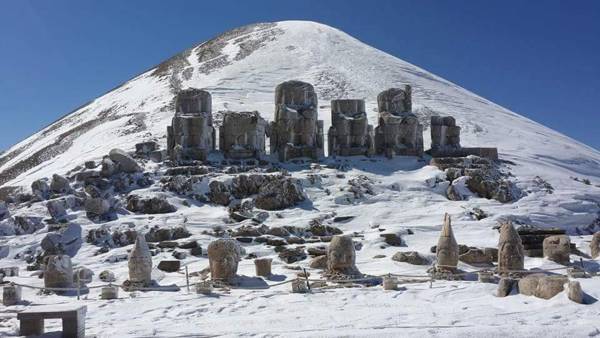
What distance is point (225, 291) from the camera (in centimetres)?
1513

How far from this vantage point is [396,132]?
33281mm

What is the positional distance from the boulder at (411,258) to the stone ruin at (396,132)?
46.7ft

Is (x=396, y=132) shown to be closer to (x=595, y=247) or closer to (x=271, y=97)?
(x=595, y=247)

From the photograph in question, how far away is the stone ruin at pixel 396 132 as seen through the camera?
109 feet

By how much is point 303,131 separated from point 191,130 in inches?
241

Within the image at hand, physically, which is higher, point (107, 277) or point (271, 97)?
point (271, 97)

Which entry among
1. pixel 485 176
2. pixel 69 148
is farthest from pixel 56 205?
pixel 69 148

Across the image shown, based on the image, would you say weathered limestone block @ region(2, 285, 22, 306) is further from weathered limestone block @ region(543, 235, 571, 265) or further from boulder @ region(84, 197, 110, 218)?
weathered limestone block @ region(543, 235, 571, 265)

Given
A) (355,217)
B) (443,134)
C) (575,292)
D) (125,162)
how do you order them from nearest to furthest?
(575,292) → (355,217) → (125,162) → (443,134)

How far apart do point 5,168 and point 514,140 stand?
42.1 m

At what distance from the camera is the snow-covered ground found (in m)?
11.4

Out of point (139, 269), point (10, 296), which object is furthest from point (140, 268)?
point (10, 296)

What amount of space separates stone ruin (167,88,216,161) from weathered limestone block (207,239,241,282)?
1571cm

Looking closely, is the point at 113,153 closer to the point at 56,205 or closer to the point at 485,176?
the point at 56,205
